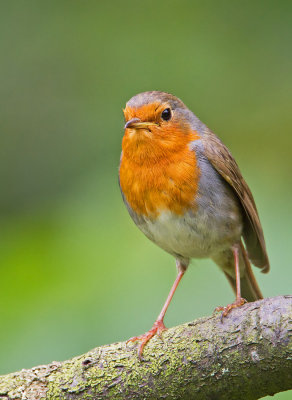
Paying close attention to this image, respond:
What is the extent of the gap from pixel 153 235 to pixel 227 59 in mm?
1771

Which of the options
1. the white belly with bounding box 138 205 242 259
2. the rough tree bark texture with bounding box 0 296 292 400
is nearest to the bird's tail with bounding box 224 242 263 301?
the white belly with bounding box 138 205 242 259

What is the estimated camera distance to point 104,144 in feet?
16.8

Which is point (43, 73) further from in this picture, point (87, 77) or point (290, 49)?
point (290, 49)

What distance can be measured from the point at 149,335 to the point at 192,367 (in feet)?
1.31

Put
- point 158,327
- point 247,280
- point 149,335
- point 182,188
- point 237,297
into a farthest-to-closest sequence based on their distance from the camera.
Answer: point 247,280 < point 182,188 < point 237,297 < point 158,327 < point 149,335

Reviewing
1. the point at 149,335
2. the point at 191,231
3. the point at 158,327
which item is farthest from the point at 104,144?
the point at 149,335

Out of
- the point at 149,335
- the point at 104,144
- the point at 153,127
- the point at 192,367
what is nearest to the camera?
the point at 192,367

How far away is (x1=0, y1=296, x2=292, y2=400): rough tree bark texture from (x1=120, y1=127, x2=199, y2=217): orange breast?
85cm

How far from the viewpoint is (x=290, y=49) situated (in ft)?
16.7

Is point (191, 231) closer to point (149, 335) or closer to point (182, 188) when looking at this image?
point (182, 188)

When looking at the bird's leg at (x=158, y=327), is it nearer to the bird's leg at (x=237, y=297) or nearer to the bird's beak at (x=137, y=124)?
the bird's leg at (x=237, y=297)

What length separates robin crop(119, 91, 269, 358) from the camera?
12.6ft

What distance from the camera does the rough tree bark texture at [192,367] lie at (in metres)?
2.69

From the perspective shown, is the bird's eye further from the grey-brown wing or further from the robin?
the grey-brown wing
